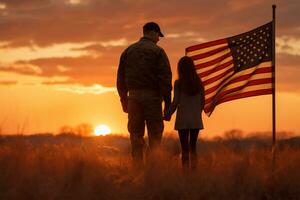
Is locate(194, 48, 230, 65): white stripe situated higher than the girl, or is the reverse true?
locate(194, 48, 230, 65): white stripe

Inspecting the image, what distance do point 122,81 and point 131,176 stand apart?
8.93 feet

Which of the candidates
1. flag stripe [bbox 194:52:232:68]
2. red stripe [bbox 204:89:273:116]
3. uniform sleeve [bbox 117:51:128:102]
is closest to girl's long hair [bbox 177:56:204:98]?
uniform sleeve [bbox 117:51:128:102]

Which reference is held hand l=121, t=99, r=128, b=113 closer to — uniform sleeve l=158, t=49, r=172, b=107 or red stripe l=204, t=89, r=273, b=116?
uniform sleeve l=158, t=49, r=172, b=107

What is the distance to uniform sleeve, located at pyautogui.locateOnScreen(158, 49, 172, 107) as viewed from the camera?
41.5ft

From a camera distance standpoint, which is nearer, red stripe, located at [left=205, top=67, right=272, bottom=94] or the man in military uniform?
the man in military uniform

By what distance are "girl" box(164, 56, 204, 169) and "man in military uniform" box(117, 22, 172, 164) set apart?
1.13 ft

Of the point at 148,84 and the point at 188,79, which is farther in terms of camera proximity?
the point at 148,84

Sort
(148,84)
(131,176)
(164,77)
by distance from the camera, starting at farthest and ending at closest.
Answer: (148,84) → (164,77) → (131,176)

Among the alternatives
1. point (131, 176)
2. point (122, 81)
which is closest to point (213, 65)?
point (122, 81)

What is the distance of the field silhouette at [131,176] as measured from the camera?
10.5 m

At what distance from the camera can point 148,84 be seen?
1285 cm

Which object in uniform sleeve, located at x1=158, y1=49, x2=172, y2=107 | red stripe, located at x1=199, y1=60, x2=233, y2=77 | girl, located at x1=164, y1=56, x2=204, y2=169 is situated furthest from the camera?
red stripe, located at x1=199, y1=60, x2=233, y2=77

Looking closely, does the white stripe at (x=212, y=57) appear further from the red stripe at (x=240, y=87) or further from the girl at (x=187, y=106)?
the girl at (x=187, y=106)

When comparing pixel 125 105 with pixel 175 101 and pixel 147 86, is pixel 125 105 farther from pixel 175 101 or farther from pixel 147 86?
pixel 175 101
